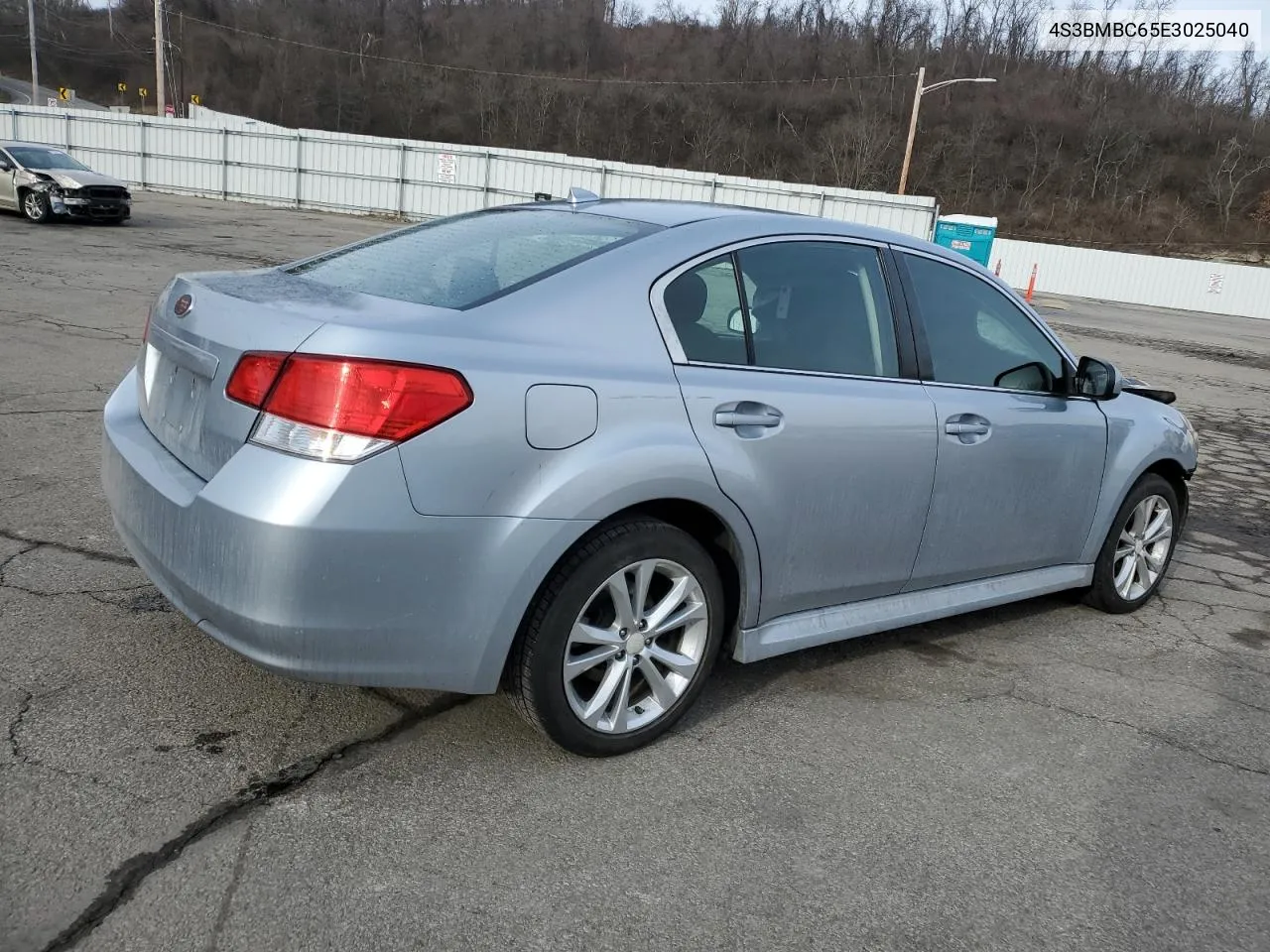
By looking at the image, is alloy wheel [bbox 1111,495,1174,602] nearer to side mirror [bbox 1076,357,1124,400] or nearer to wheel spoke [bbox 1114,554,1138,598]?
wheel spoke [bbox 1114,554,1138,598]

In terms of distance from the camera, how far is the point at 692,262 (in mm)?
3299

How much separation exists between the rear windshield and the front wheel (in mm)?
18466

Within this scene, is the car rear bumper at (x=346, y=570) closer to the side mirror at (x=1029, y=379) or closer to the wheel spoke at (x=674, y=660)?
the wheel spoke at (x=674, y=660)

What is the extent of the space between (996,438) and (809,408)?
3.25 ft

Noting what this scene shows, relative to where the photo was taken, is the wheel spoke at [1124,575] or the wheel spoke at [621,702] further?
the wheel spoke at [1124,575]

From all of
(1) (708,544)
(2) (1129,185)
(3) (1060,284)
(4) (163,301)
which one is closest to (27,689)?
(4) (163,301)

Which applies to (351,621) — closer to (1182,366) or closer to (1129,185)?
(1182,366)

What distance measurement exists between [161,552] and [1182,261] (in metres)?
39.8

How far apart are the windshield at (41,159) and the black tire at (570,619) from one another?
20443mm

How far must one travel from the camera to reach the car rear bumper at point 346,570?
258 cm

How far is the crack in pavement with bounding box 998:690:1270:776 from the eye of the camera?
3561 millimetres

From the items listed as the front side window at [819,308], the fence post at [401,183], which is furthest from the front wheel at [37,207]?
the front side window at [819,308]

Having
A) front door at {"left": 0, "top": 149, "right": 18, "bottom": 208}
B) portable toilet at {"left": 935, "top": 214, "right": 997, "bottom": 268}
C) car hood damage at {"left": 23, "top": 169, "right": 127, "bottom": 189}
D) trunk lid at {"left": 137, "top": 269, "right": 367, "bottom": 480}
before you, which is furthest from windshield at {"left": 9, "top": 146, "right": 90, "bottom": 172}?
trunk lid at {"left": 137, "top": 269, "right": 367, "bottom": 480}

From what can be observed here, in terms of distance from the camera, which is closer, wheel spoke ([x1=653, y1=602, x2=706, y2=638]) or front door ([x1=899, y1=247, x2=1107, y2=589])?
wheel spoke ([x1=653, y1=602, x2=706, y2=638])
